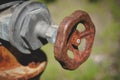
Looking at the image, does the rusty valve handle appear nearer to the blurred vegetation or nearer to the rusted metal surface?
the rusted metal surface

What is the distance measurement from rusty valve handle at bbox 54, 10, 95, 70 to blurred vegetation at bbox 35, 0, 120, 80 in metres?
1.54

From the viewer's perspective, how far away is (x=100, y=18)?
114 inches

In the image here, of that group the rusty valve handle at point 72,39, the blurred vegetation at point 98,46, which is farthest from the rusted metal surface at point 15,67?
→ the blurred vegetation at point 98,46

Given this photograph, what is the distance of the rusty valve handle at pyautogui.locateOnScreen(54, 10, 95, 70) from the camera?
22.3 inches

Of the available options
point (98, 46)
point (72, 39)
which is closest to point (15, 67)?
point (72, 39)

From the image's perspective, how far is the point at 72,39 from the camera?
59 centimetres

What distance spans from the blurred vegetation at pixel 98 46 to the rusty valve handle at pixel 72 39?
1540mm

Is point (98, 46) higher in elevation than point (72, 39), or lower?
lower

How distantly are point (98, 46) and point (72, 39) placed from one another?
6.62ft

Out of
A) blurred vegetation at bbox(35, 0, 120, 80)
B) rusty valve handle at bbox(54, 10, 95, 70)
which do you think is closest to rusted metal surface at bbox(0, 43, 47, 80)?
rusty valve handle at bbox(54, 10, 95, 70)

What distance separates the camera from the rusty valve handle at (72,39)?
0.57 m

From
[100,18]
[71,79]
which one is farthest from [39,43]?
[100,18]

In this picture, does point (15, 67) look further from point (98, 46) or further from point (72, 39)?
point (98, 46)

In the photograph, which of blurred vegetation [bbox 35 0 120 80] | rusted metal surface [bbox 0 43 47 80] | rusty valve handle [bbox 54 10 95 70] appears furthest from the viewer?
blurred vegetation [bbox 35 0 120 80]
